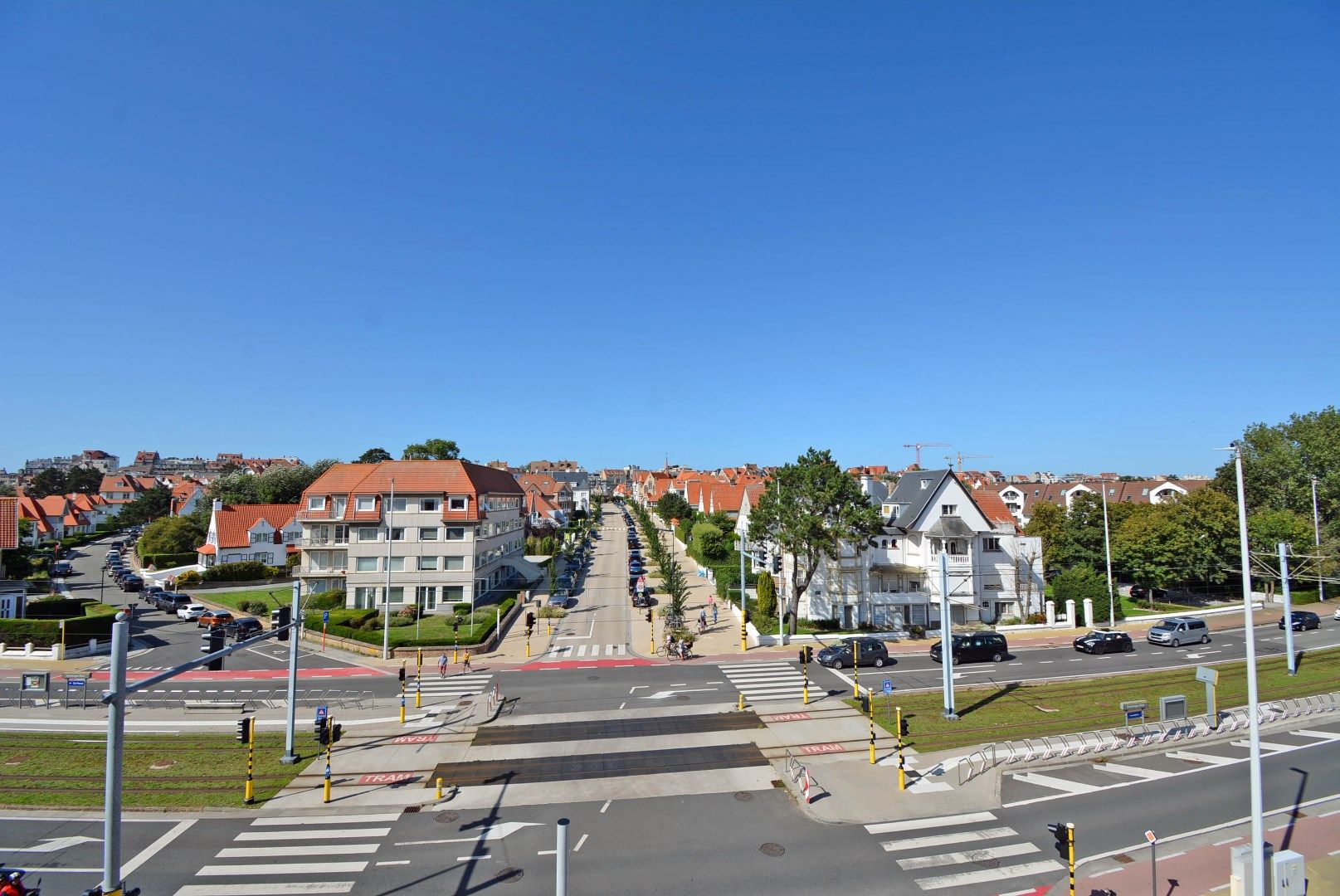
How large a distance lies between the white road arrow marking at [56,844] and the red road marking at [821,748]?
20.7 m

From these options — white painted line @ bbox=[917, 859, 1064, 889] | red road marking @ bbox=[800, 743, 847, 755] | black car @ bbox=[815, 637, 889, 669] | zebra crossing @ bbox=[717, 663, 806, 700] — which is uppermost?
black car @ bbox=[815, 637, 889, 669]

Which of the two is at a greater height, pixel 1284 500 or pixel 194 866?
pixel 1284 500

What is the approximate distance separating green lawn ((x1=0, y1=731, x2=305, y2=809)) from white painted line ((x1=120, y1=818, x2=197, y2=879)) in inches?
39.2

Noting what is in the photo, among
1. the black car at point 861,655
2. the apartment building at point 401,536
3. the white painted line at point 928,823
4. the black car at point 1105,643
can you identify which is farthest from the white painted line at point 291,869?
the black car at point 1105,643

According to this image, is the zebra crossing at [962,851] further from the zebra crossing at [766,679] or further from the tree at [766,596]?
the tree at [766,596]

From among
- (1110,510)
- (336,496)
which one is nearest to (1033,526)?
(1110,510)

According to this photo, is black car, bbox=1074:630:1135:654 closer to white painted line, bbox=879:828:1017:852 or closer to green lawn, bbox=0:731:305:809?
white painted line, bbox=879:828:1017:852

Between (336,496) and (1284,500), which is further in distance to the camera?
(1284,500)

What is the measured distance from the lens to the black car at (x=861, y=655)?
115ft

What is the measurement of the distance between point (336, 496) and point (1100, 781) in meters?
51.6

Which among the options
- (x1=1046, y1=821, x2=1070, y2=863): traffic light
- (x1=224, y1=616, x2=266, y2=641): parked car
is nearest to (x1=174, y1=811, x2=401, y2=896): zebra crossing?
(x1=1046, y1=821, x2=1070, y2=863): traffic light

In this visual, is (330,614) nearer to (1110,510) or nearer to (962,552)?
(962,552)

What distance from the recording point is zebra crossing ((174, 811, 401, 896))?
14.8 m

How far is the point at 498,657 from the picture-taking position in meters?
38.6
